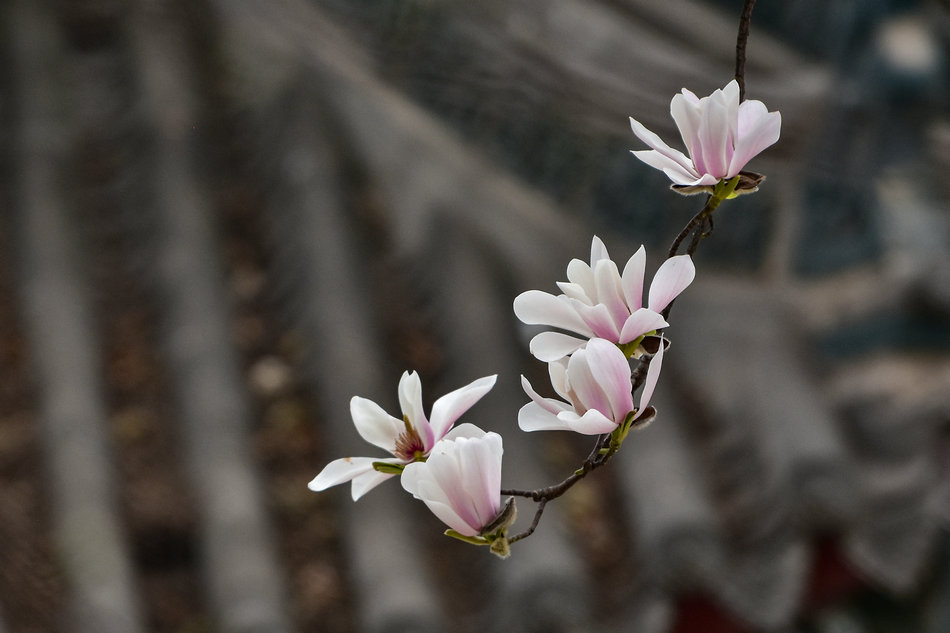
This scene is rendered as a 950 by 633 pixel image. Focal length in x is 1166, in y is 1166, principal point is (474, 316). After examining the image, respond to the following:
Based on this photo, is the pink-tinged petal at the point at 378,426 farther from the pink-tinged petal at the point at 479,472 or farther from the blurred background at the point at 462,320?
the blurred background at the point at 462,320

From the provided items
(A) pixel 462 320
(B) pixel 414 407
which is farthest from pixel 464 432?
(A) pixel 462 320

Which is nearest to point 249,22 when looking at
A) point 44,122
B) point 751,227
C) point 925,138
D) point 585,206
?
point 44,122

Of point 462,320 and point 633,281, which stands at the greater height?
point 633,281

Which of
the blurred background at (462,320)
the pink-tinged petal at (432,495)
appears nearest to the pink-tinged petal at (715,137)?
the pink-tinged petal at (432,495)

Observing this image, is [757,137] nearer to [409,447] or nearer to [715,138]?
[715,138]

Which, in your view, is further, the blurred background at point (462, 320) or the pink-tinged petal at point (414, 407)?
the blurred background at point (462, 320)

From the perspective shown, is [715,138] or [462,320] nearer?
[715,138]

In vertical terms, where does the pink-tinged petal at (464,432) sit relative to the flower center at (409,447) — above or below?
above
